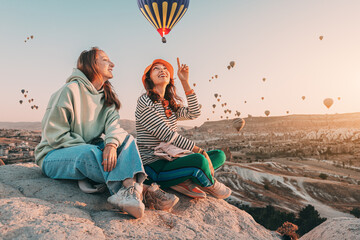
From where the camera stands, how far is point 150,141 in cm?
372

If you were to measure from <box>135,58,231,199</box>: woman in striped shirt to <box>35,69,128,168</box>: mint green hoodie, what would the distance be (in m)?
0.40

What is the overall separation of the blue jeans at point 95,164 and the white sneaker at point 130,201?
0.45 feet

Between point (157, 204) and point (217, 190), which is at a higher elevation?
point (157, 204)

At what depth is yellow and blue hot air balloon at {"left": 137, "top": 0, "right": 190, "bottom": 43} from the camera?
1853 centimetres

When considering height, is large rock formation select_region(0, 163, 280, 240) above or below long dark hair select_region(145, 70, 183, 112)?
below

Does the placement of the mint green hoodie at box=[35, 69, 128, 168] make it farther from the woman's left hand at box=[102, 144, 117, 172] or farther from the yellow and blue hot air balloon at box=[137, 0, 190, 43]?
the yellow and blue hot air balloon at box=[137, 0, 190, 43]

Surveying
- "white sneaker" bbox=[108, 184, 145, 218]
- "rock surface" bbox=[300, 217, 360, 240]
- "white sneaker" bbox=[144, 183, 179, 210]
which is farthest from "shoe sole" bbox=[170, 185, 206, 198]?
"rock surface" bbox=[300, 217, 360, 240]

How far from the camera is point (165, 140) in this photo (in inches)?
143

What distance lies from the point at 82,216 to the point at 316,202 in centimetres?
2539

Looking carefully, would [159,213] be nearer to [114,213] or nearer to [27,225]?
[114,213]

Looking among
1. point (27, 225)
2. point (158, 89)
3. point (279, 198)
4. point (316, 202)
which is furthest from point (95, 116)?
point (316, 202)

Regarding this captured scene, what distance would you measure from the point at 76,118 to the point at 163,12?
16835 millimetres

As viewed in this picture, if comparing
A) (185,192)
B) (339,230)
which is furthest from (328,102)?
(185,192)

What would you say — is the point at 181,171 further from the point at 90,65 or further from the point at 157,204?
the point at 90,65
